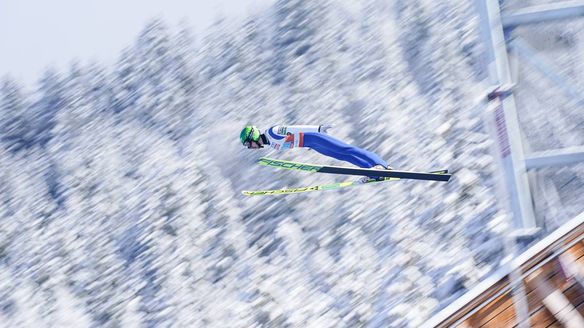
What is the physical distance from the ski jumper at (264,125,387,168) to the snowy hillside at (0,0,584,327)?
4.99 feet

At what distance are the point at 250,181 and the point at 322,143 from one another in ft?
8.12

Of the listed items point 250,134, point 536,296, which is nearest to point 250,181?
point 250,134

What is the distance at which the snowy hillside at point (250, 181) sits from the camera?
1178 centimetres

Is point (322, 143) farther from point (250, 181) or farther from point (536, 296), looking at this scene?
point (536, 296)

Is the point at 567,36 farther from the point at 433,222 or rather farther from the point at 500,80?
the point at 433,222

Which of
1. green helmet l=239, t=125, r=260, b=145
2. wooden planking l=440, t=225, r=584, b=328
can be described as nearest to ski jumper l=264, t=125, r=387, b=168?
green helmet l=239, t=125, r=260, b=145

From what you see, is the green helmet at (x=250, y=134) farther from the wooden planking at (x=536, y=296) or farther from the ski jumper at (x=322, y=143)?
the wooden planking at (x=536, y=296)

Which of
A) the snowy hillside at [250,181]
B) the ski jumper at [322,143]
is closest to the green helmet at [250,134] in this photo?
the ski jumper at [322,143]

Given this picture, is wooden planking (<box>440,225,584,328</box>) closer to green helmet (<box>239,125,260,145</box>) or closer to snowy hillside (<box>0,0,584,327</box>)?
snowy hillside (<box>0,0,584,327</box>)

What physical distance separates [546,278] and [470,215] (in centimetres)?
361

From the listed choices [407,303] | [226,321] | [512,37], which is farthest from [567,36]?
[226,321]

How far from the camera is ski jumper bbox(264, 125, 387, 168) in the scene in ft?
35.1

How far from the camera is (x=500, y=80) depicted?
8359 mm

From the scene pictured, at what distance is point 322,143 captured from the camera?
35.1ft
